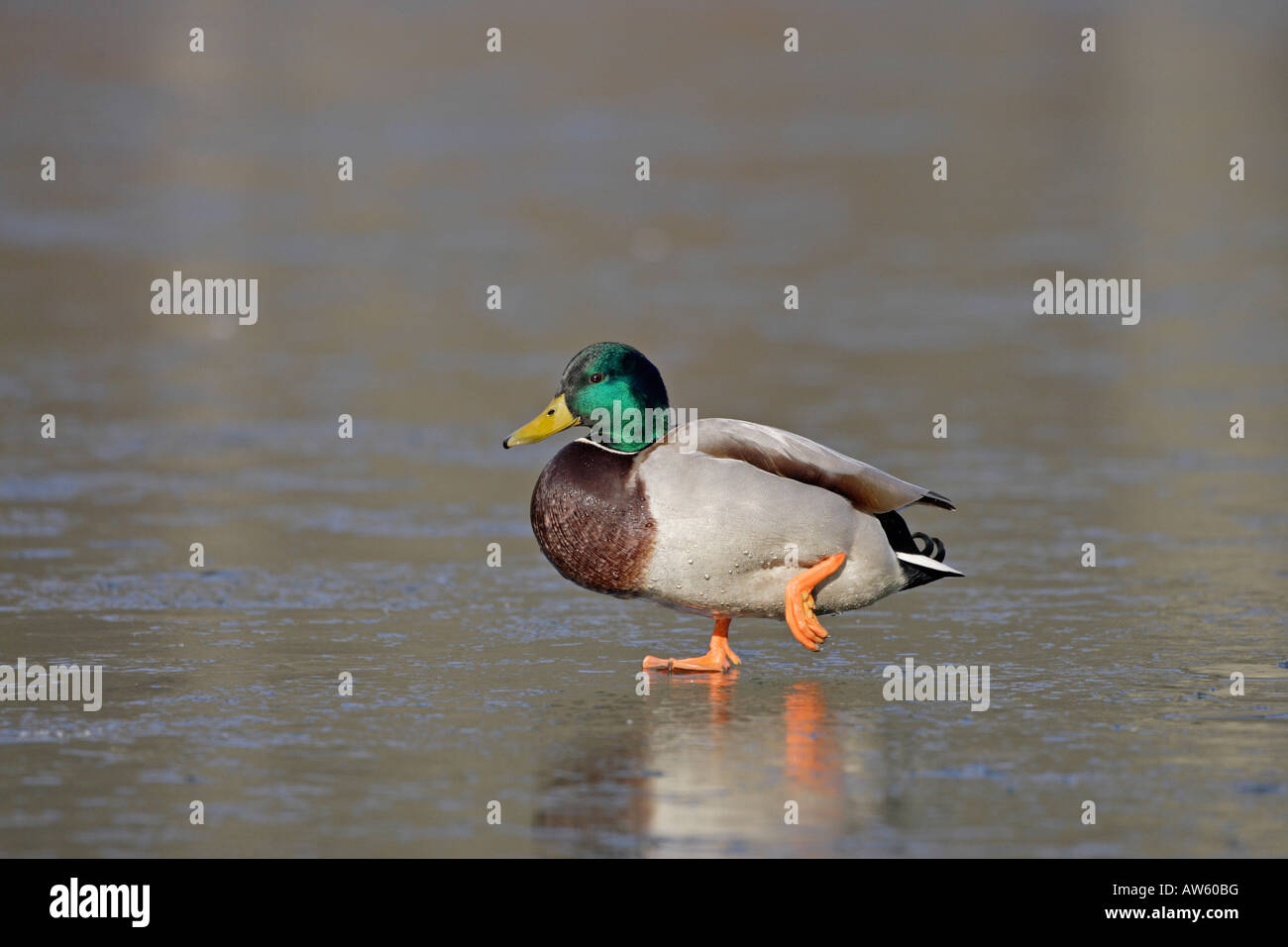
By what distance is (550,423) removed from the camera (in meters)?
6.06

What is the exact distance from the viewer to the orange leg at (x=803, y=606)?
230 inches

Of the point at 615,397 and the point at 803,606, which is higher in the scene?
the point at 615,397

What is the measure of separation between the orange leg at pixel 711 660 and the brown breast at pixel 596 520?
0.26 meters

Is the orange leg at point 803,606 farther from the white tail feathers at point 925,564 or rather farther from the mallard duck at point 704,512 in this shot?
the white tail feathers at point 925,564

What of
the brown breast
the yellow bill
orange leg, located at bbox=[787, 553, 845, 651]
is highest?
the yellow bill

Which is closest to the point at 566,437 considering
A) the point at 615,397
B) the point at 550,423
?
the point at 550,423

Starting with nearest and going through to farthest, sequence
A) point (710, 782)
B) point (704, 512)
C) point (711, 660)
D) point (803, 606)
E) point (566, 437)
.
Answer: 1. point (710, 782)
2. point (704, 512)
3. point (803, 606)
4. point (711, 660)
5. point (566, 437)

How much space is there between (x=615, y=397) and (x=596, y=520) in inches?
16.2

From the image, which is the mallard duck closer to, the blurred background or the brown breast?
the brown breast

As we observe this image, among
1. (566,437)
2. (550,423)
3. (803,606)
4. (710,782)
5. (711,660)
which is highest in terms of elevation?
(566,437)

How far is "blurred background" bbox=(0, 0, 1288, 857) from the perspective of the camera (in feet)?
15.6

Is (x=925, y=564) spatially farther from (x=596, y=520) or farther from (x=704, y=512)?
(x=596, y=520)

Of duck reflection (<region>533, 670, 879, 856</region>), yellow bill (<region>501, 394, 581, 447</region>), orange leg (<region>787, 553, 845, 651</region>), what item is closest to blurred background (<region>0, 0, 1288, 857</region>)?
duck reflection (<region>533, 670, 879, 856</region>)
